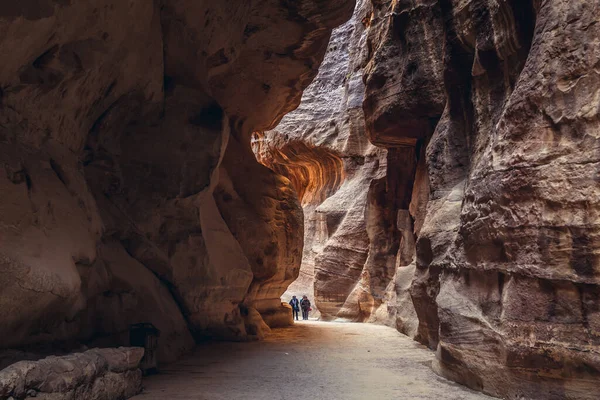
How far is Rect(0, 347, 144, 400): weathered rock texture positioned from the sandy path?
291mm

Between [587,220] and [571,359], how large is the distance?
1211mm

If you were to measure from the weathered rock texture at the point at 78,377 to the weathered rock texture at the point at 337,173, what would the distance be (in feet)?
41.0

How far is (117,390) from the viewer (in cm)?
480

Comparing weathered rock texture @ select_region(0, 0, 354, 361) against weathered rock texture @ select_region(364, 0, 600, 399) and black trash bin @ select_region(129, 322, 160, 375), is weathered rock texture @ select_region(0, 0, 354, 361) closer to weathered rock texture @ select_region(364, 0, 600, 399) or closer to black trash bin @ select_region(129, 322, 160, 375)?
black trash bin @ select_region(129, 322, 160, 375)

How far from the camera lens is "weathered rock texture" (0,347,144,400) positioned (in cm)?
366

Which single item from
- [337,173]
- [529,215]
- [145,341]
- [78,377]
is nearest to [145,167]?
[145,341]

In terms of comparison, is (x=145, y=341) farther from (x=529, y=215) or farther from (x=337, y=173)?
(x=337, y=173)

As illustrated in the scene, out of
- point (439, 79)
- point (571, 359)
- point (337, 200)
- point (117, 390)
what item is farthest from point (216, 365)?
point (337, 200)

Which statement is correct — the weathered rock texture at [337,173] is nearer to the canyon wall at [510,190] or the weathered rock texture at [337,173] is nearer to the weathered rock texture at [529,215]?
the canyon wall at [510,190]

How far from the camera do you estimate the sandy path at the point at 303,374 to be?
Result: 522cm

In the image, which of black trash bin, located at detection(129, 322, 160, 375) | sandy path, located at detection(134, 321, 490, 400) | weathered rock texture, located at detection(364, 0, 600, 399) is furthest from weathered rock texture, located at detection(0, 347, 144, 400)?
weathered rock texture, located at detection(364, 0, 600, 399)

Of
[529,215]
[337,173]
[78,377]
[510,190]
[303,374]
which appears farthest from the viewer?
[337,173]

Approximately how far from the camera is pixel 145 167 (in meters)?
8.15

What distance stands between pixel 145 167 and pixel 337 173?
16.9m
